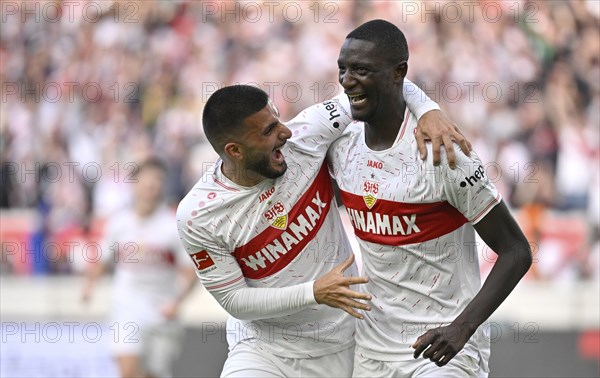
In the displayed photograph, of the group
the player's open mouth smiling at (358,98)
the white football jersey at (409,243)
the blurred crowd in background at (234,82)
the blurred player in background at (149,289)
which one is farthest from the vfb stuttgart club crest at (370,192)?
the blurred crowd in background at (234,82)

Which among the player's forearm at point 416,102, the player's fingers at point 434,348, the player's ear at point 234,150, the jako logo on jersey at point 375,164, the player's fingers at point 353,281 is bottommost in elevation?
the player's fingers at point 434,348

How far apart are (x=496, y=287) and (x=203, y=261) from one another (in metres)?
1.44

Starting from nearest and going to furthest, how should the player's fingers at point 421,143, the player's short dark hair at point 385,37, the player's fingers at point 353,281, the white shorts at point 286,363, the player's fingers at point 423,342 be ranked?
the player's fingers at point 423,342, the player's fingers at point 353,281, the player's fingers at point 421,143, the player's short dark hair at point 385,37, the white shorts at point 286,363

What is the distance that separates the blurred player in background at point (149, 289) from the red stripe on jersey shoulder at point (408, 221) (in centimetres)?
407

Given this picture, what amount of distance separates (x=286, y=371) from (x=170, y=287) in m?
3.88

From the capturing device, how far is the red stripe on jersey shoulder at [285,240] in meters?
5.26

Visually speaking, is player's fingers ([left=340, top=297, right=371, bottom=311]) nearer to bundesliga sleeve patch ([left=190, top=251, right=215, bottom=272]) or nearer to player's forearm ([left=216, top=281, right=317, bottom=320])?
player's forearm ([left=216, top=281, right=317, bottom=320])

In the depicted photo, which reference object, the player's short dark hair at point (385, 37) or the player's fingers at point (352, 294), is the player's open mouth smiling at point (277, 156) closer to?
the player's short dark hair at point (385, 37)

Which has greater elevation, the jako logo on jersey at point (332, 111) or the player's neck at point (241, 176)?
the jako logo on jersey at point (332, 111)

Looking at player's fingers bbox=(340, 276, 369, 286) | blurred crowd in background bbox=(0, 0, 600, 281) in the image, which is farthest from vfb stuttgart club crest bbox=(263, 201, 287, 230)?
blurred crowd in background bbox=(0, 0, 600, 281)

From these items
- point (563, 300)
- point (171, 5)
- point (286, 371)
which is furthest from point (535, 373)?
point (171, 5)

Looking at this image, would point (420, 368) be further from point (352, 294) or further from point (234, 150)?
point (234, 150)

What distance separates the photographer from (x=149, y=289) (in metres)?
8.99

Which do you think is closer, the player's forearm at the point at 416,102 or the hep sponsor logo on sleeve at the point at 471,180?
the hep sponsor logo on sleeve at the point at 471,180
